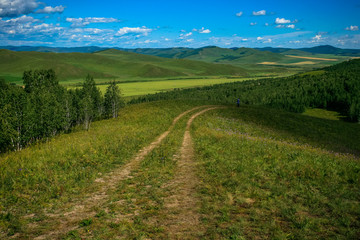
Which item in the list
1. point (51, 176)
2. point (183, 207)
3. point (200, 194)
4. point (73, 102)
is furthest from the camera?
point (73, 102)

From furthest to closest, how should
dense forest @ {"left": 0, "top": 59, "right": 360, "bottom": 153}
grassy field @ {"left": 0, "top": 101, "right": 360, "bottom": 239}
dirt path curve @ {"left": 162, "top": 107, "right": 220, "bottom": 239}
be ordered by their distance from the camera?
dense forest @ {"left": 0, "top": 59, "right": 360, "bottom": 153}, grassy field @ {"left": 0, "top": 101, "right": 360, "bottom": 239}, dirt path curve @ {"left": 162, "top": 107, "right": 220, "bottom": 239}

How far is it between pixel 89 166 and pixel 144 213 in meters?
8.85

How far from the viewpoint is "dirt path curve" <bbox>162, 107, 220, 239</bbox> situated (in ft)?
32.4

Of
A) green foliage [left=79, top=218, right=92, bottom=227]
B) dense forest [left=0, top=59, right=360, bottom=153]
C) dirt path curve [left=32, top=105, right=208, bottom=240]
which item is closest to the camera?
dirt path curve [left=32, top=105, right=208, bottom=240]

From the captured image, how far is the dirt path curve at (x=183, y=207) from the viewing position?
9.88m

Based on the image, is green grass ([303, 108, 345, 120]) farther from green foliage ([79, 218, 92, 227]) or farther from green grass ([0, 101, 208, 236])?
green foliage ([79, 218, 92, 227])

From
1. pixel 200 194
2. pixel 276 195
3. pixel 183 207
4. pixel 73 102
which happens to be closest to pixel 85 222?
pixel 183 207

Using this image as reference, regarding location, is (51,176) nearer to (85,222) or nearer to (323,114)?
(85,222)

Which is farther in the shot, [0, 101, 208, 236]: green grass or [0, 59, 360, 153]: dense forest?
[0, 59, 360, 153]: dense forest

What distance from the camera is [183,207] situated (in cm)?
1184

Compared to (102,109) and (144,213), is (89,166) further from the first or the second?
(102,109)

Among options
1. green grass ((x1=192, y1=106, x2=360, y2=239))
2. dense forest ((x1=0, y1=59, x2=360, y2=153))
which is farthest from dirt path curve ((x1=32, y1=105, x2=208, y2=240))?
dense forest ((x1=0, y1=59, x2=360, y2=153))

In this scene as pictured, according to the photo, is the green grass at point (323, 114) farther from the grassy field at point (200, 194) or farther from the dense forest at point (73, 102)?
the grassy field at point (200, 194)

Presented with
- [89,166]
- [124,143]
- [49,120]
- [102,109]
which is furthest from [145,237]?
[102,109]
